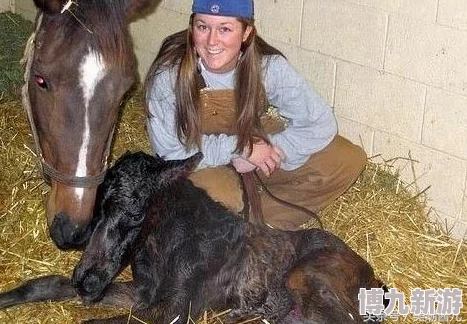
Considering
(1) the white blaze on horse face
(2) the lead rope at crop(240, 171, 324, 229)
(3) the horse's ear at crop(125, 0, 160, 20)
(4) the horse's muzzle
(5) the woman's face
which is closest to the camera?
(1) the white blaze on horse face

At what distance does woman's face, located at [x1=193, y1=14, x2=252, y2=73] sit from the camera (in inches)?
131

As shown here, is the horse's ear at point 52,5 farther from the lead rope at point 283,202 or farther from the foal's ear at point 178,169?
the lead rope at point 283,202

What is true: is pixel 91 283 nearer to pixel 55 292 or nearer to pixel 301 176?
pixel 55 292

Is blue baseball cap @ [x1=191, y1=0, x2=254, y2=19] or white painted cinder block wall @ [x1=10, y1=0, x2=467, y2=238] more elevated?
blue baseball cap @ [x1=191, y1=0, x2=254, y2=19]

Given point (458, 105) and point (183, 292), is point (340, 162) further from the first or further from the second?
point (183, 292)

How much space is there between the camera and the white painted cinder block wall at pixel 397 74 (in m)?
3.74

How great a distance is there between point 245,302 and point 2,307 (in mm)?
958

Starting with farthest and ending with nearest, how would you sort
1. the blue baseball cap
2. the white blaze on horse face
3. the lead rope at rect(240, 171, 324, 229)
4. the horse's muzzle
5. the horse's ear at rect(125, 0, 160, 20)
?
the lead rope at rect(240, 171, 324, 229) < the blue baseball cap < the horse's ear at rect(125, 0, 160, 20) < the horse's muzzle < the white blaze on horse face

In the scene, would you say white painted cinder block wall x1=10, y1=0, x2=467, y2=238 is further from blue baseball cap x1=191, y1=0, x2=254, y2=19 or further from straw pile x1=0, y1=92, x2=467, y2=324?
blue baseball cap x1=191, y1=0, x2=254, y2=19

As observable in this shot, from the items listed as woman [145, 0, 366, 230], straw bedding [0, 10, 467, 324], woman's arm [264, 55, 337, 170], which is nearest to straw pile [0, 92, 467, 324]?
straw bedding [0, 10, 467, 324]

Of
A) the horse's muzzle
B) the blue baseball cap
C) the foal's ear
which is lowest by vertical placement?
the horse's muzzle

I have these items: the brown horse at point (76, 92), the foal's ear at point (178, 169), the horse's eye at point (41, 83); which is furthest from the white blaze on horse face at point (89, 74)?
the foal's ear at point (178, 169)

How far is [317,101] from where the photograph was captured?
147 inches

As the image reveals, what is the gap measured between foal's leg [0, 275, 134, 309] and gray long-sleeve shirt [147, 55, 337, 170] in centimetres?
65
